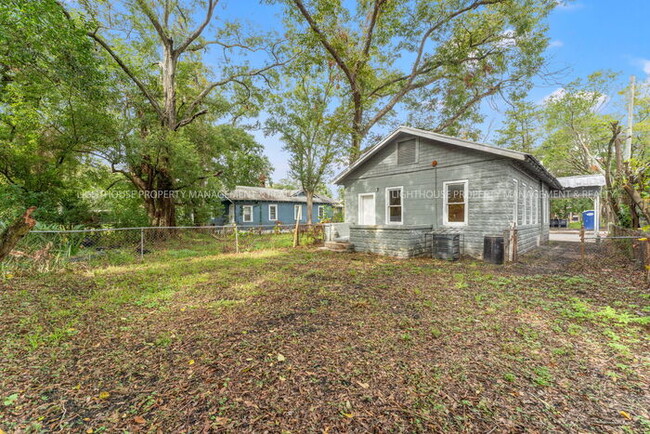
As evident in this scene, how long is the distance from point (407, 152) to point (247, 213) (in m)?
15.2

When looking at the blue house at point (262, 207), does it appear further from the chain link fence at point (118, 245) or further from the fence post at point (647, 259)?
the fence post at point (647, 259)

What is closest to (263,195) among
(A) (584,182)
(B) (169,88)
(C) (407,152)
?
(B) (169,88)

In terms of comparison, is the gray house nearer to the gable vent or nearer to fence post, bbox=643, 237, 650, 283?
the gable vent

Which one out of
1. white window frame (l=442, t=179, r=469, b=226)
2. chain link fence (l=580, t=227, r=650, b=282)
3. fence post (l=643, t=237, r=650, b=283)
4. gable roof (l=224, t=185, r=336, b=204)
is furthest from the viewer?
gable roof (l=224, t=185, r=336, b=204)

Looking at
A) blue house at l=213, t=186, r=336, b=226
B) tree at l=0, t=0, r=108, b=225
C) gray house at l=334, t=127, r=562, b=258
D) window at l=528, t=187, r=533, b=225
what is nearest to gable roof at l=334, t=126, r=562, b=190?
gray house at l=334, t=127, r=562, b=258

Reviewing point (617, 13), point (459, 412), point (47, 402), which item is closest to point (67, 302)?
point (47, 402)

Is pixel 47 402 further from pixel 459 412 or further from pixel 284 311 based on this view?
pixel 459 412

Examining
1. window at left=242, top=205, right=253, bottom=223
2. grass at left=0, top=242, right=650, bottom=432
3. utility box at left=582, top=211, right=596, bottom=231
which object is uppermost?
window at left=242, top=205, right=253, bottom=223

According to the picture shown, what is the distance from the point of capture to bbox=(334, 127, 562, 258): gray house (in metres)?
8.16

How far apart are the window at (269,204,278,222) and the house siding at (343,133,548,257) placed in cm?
1319

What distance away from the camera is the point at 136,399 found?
2.15 meters

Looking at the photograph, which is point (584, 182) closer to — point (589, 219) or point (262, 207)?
point (589, 219)

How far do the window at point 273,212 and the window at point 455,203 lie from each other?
16.7m

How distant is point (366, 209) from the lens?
11.6 metres
